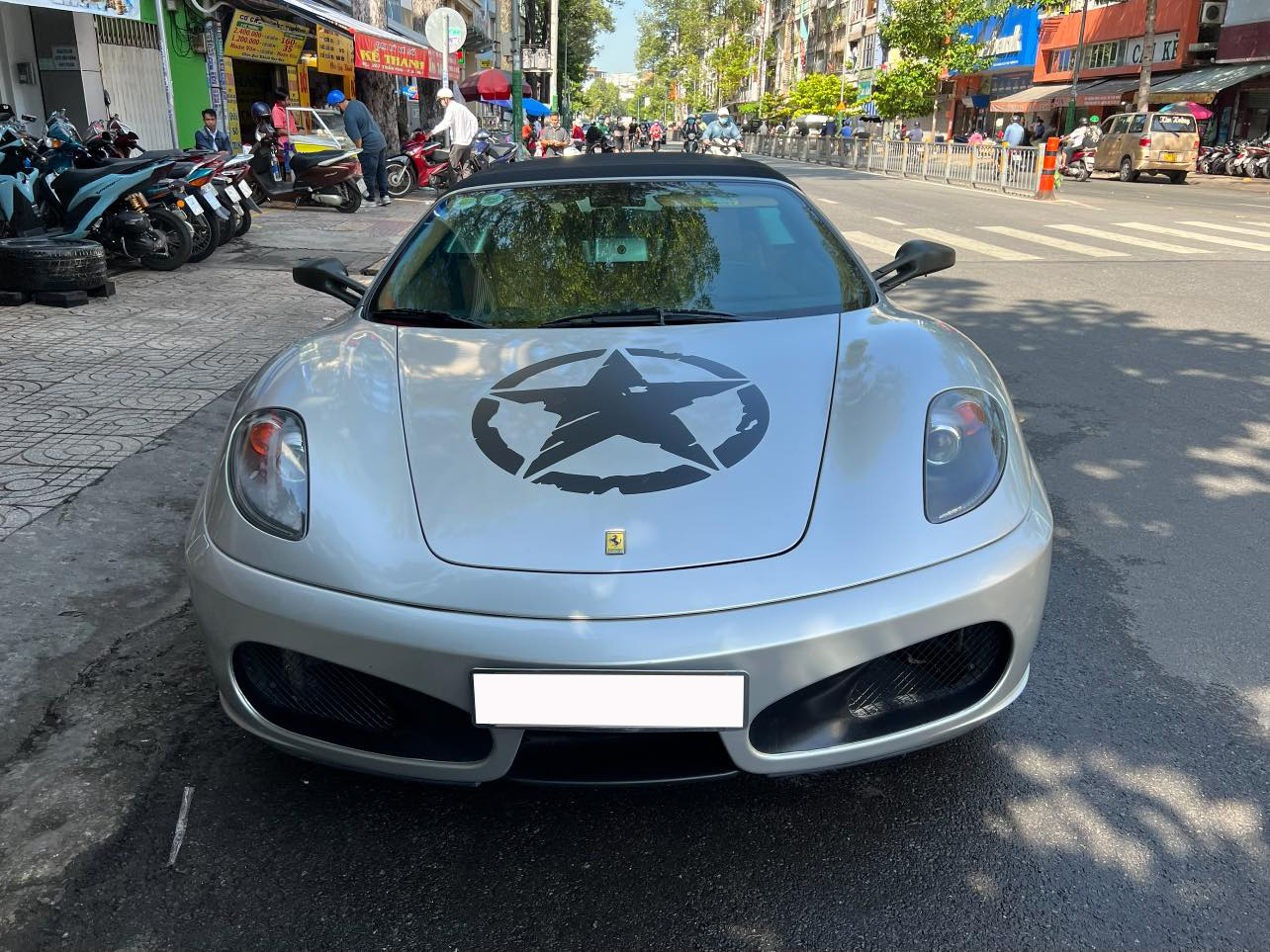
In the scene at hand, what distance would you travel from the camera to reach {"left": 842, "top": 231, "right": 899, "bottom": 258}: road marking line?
→ 11375 mm

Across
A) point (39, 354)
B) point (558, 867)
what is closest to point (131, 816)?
point (558, 867)

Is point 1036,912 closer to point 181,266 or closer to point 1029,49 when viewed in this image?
point 181,266

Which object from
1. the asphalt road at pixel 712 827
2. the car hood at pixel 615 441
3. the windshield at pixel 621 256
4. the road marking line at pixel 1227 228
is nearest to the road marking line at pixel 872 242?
the road marking line at pixel 1227 228

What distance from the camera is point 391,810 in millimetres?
2203

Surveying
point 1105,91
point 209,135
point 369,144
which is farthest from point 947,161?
point 1105,91

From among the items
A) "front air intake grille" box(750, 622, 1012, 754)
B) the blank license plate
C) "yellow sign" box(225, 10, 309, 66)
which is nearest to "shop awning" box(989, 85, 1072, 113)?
"yellow sign" box(225, 10, 309, 66)

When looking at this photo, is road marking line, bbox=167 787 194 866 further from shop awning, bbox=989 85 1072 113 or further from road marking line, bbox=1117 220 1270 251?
shop awning, bbox=989 85 1072 113

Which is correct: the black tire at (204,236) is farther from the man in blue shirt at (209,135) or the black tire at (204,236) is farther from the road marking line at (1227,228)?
the road marking line at (1227,228)

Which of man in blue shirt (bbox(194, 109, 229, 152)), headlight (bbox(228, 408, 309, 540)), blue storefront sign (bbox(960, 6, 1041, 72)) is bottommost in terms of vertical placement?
headlight (bbox(228, 408, 309, 540))

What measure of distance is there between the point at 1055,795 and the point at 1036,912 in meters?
0.40

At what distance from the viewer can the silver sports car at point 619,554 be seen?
1828mm

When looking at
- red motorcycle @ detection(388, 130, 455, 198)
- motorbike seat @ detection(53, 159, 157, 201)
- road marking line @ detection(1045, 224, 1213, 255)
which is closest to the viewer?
motorbike seat @ detection(53, 159, 157, 201)

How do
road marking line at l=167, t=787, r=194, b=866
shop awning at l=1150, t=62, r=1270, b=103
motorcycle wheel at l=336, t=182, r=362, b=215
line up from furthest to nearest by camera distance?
shop awning at l=1150, t=62, r=1270, b=103
motorcycle wheel at l=336, t=182, r=362, b=215
road marking line at l=167, t=787, r=194, b=866

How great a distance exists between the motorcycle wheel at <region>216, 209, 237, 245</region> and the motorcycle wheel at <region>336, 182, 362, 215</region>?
4.13 m
